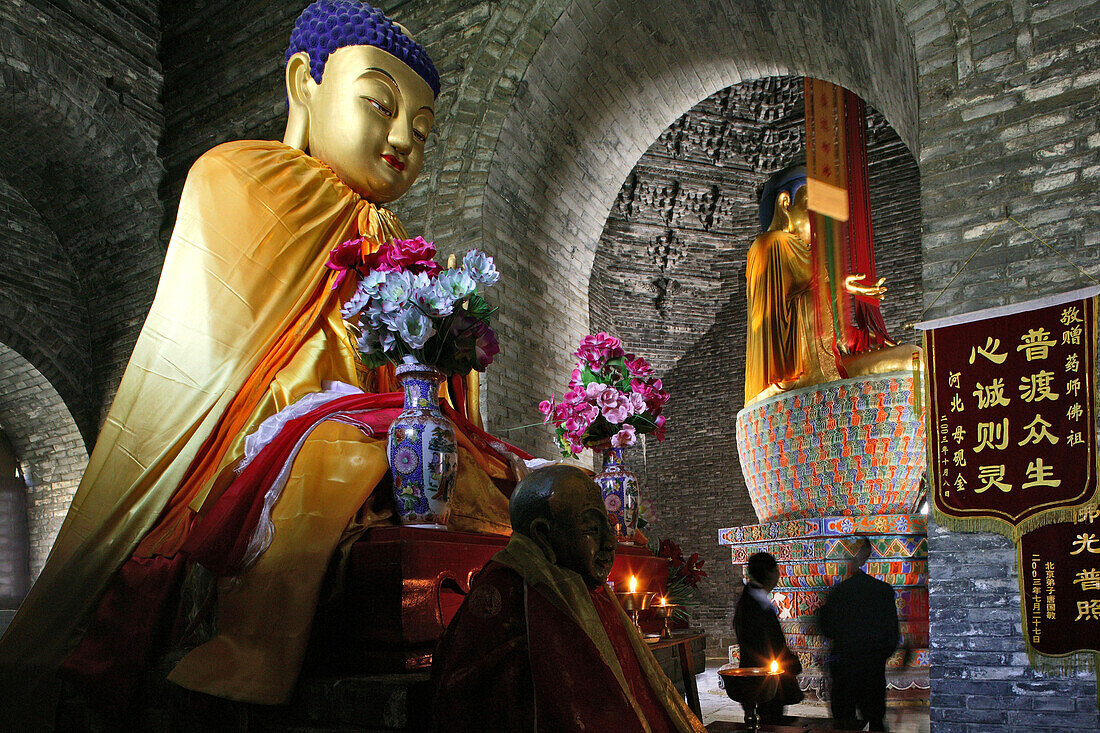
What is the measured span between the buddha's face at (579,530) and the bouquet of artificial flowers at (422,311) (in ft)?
3.26

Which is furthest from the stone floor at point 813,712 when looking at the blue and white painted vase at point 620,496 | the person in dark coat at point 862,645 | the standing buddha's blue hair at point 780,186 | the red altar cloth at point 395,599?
the standing buddha's blue hair at point 780,186

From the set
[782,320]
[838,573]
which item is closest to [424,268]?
[838,573]

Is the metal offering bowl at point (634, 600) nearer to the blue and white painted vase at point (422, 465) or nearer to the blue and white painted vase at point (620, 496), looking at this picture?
the blue and white painted vase at point (620, 496)

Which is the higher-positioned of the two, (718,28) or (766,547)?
(718,28)

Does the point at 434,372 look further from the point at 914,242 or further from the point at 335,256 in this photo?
the point at 914,242

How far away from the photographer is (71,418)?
21.6 feet

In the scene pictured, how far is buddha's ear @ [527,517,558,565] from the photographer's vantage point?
5.29 feet

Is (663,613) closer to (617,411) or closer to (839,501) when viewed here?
(617,411)

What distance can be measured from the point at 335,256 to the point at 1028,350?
2.59 metres

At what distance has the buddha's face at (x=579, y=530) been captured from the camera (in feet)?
5.29

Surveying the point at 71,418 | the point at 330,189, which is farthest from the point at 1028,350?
the point at 71,418

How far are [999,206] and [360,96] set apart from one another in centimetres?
262

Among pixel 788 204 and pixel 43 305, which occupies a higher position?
pixel 788 204

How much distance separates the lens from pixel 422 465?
2.39m
